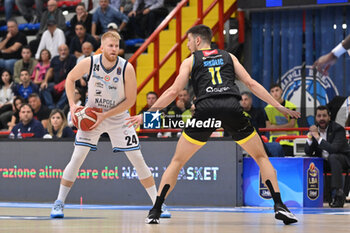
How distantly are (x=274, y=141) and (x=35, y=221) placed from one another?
19.0 feet

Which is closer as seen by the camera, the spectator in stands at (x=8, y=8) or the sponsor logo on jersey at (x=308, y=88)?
the sponsor logo on jersey at (x=308, y=88)

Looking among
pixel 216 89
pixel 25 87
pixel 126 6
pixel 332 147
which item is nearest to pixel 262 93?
pixel 216 89

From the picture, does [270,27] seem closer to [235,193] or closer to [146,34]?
[146,34]

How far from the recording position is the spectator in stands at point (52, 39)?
670 inches

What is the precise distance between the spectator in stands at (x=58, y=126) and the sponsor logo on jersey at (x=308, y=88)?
5.48 m

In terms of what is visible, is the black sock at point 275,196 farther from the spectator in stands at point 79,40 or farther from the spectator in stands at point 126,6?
the spectator in stands at point 126,6

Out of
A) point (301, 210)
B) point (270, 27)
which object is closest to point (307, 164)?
point (301, 210)

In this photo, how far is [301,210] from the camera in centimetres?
998

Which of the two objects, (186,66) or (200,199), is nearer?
(186,66)

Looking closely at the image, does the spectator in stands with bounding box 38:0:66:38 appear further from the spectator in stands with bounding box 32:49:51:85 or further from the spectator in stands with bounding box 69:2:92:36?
the spectator in stands with bounding box 32:49:51:85

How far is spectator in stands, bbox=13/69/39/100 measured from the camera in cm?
1596

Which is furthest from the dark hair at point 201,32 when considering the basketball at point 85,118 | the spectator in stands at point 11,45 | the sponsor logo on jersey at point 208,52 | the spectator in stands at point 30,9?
the spectator in stands at point 30,9

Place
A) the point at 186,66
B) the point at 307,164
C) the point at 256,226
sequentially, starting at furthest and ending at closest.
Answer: the point at 307,164
the point at 186,66
the point at 256,226

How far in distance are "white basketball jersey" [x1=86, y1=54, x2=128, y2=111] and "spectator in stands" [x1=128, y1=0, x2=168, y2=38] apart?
8.35m
